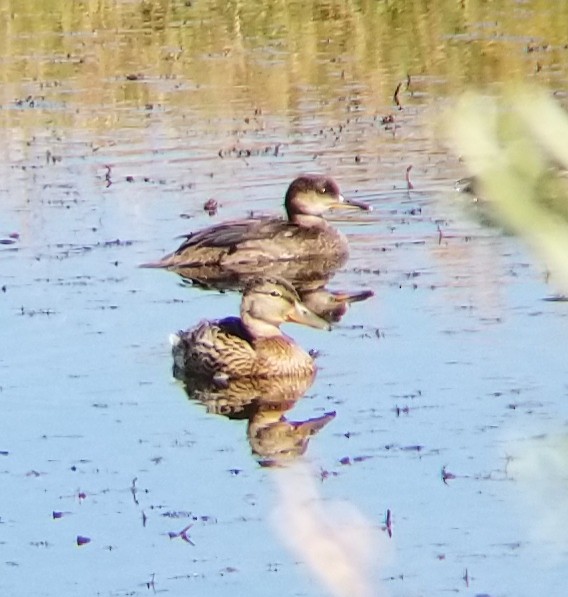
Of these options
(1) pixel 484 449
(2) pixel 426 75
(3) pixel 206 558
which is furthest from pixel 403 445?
(2) pixel 426 75

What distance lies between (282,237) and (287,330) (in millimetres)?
1909

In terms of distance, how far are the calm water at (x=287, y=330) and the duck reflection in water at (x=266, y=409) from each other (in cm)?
9

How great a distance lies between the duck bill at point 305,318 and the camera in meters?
8.75

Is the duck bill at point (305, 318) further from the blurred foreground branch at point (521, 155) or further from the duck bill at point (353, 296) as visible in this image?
the blurred foreground branch at point (521, 155)

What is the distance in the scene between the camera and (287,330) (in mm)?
9477

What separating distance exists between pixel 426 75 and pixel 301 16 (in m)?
3.67

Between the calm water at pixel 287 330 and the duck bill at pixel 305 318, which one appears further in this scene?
the duck bill at pixel 305 318

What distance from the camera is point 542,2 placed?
20141 mm

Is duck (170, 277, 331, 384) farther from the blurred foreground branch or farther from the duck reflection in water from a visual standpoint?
the blurred foreground branch

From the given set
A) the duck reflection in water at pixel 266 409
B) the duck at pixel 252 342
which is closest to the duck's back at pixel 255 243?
the duck at pixel 252 342

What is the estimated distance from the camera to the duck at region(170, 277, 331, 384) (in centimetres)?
842

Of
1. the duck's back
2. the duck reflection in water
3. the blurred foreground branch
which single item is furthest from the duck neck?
the blurred foreground branch

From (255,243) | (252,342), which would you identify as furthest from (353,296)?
(252,342)

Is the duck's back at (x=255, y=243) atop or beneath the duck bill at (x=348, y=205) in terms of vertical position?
beneath
